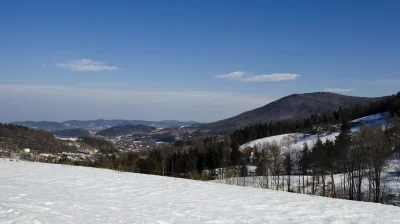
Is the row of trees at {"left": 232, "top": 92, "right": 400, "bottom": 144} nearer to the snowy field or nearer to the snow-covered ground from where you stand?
the snow-covered ground

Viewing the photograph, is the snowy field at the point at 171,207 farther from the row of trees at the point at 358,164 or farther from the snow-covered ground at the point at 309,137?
the snow-covered ground at the point at 309,137

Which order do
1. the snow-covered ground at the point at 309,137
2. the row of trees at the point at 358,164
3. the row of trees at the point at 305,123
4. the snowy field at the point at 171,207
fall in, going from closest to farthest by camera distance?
the snowy field at the point at 171,207, the row of trees at the point at 358,164, the snow-covered ground at the point at 309,137, the row of trees at the point at 305,123

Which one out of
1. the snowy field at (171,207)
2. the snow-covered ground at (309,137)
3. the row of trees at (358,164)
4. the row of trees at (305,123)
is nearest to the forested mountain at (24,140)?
the row of trees at (305,123)

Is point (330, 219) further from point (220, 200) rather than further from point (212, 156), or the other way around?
point (212, 156)

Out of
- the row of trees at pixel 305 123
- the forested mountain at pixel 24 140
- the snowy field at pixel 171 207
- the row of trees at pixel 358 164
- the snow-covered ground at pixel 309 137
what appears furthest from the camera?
the forested mountain at pixel 24 140

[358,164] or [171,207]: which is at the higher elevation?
[358,164]

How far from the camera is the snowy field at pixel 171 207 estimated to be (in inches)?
384

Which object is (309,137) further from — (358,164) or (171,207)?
(171,207)

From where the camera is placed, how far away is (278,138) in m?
143

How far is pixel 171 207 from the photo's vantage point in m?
12.3

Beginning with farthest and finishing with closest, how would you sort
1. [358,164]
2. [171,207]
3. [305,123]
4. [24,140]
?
[24,140]
[305,123]
[358,164]
[171,207]


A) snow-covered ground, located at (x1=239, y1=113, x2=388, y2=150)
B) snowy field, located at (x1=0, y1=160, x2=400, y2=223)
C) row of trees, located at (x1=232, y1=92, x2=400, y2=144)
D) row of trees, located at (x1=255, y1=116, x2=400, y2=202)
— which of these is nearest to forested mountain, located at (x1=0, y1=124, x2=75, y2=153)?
row of trees, located at (x1=232, y1=92, x2=400, y2=144)

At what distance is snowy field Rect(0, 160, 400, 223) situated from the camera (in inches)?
384

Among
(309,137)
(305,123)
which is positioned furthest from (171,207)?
(305,123)
